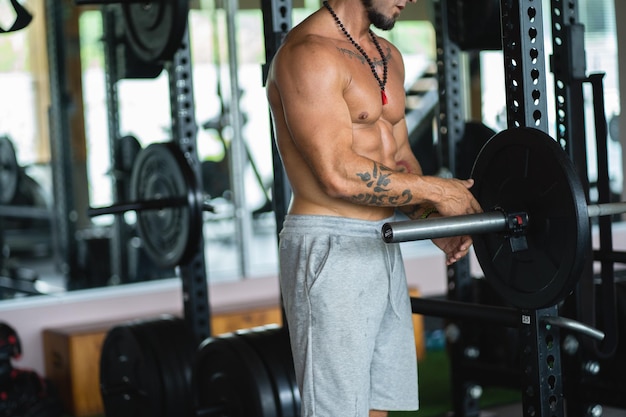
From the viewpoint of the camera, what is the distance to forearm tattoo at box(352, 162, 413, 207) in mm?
2029

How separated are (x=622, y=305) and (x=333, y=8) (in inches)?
62.9

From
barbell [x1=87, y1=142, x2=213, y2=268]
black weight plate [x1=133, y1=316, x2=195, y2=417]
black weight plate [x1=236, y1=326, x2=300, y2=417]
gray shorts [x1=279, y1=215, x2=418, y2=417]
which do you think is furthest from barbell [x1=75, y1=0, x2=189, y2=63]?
gray shorts [x1=279, y1=215, x2=418, y2=417]

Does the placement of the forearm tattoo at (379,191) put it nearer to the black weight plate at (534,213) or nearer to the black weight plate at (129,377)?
the black weight plate at (534,213)

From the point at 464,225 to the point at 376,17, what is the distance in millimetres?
535

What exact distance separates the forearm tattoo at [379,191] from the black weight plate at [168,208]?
1.39 metres

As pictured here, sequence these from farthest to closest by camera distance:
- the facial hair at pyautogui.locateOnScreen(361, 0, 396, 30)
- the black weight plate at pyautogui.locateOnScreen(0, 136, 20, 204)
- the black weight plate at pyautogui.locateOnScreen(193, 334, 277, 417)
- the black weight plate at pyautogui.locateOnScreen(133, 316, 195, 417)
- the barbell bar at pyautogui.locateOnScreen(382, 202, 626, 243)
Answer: the black weight plate at pyautogui.locateOnScreen(0, 136, 20, 204) → the black weight plate at pyautogui.locateOnScreen(133, 316, 195, 417) → the black weight plate at pyautogui.locateOnScreen(193, 334, 277, 417) → the facial hair at pyautogui.locateOnScreen(361, 0, 396, 30) → the barbell bar at pyautogui.locateOnScreen(382, 202, 626, 243)

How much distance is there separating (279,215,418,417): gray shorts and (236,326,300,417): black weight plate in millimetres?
655

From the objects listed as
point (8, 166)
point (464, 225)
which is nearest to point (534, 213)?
point (464, 225)

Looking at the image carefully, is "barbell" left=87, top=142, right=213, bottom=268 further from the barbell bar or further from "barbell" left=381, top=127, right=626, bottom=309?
the barbell bar

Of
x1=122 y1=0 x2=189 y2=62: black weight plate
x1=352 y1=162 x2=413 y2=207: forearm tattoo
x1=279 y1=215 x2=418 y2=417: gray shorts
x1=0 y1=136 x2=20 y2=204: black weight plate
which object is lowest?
x1=279 y1=215 x2=418 y2=417: gray shorts

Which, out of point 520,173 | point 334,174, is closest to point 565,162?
point 520,173

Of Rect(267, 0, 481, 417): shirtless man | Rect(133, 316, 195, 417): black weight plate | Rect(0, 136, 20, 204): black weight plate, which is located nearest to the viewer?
Rect(267, 0, 481, 417): shirtless man

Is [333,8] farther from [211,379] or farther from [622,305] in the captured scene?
[622,305]

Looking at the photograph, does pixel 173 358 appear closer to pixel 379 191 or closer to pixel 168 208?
pixel 168 208
